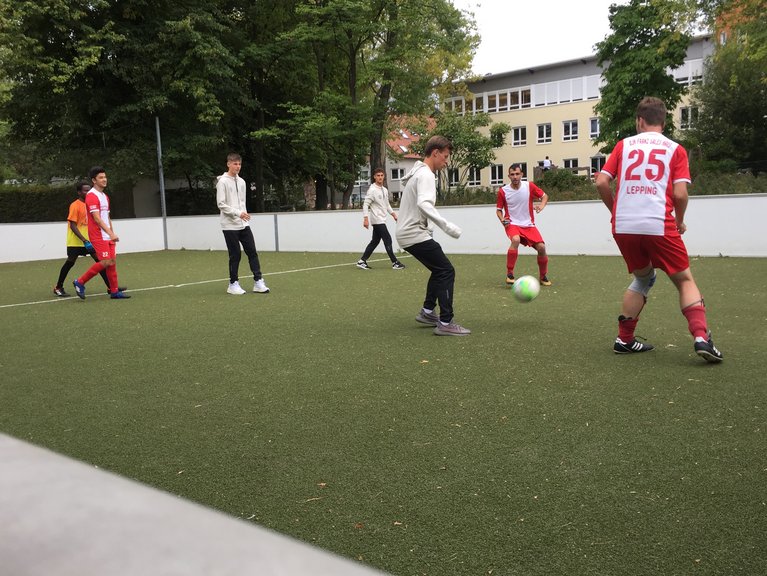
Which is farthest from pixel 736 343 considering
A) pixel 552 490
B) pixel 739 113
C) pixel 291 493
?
pixel 739 113

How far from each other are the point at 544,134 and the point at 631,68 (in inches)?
874

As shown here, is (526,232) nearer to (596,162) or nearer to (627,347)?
(627,347)

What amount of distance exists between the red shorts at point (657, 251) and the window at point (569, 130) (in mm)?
53828

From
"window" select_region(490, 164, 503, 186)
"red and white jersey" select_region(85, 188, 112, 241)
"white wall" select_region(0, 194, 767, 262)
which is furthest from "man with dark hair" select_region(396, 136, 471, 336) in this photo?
"window" select_region(490, 164, 503, 186)

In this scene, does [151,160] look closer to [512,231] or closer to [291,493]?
[512,231]

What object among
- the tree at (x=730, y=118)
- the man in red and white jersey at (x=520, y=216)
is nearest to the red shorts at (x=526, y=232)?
the man in red and white jersey at (x=520, y=216)

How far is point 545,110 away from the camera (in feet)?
188

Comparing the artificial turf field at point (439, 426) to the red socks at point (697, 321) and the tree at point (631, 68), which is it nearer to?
the red socks at point (697, 321)

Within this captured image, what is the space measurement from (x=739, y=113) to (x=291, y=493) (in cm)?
4409

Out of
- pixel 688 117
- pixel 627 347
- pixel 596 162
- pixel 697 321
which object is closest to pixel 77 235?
pixel 627 347

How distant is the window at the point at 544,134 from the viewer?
58156 mm

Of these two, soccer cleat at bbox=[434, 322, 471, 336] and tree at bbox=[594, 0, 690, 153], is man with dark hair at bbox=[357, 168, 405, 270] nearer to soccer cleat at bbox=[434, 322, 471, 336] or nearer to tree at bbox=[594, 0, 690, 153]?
soccer cleat at bbox=[434, 322, 471, 336]

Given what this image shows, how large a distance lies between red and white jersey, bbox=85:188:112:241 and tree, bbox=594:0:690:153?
101 feet

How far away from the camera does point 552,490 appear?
3.05 meters
